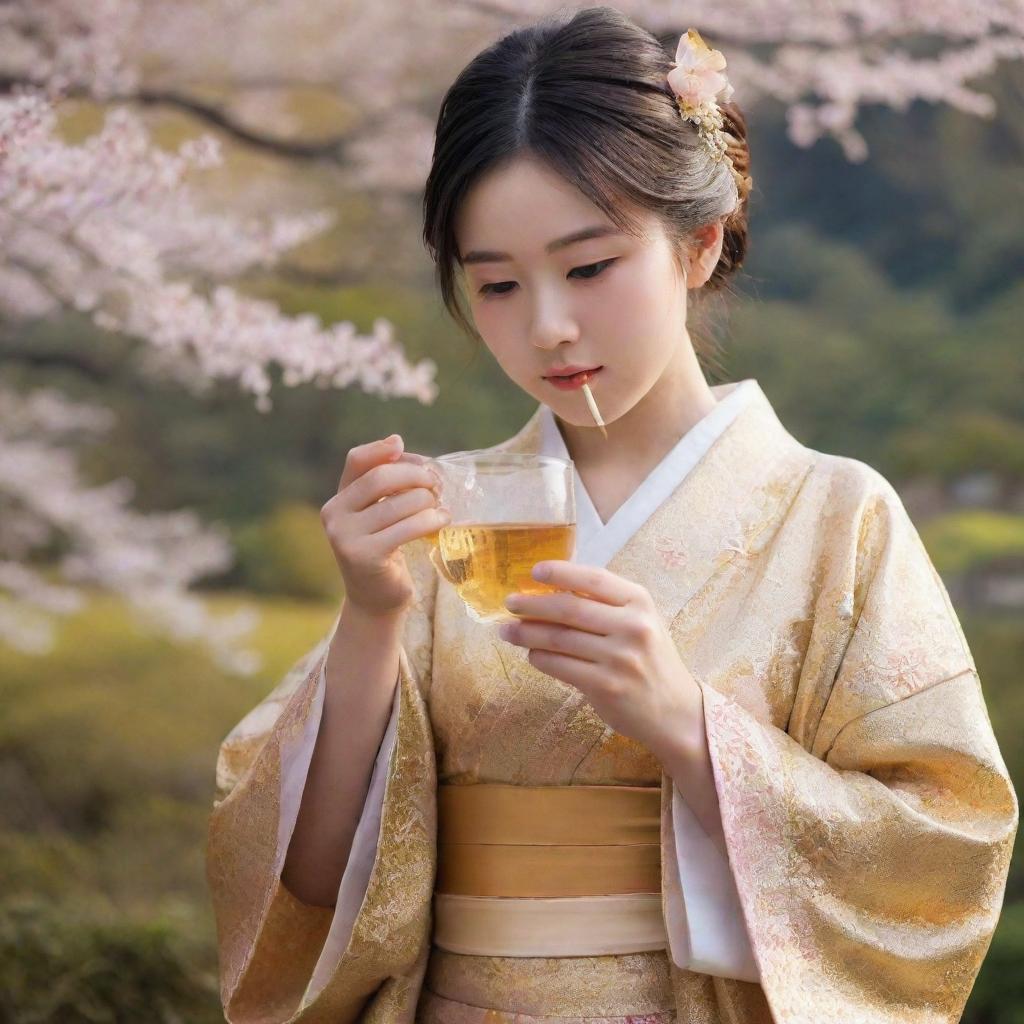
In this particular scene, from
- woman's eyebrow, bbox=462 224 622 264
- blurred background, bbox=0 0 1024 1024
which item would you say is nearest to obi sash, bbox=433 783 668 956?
woman's eyebrow, bbox=462 224 622 264

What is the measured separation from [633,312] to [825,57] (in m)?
3.35

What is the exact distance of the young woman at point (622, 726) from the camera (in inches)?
71.3

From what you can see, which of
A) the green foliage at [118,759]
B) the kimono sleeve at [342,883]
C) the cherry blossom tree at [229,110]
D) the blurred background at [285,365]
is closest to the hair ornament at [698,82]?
the kimono sleeve at [342,883]

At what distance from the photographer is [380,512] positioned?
69.7 inches

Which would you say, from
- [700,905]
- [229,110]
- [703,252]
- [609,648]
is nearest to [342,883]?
[700,905]

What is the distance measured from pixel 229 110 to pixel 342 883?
387cm

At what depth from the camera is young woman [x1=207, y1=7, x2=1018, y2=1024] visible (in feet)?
5.94

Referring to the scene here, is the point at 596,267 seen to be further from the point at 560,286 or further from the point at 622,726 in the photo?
the point at 622,726

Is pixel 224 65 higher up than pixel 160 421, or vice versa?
pixel 224 65

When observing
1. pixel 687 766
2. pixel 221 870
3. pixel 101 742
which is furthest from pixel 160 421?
pixel 687 766

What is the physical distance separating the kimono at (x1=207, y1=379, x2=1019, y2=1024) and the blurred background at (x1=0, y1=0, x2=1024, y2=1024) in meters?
2.58

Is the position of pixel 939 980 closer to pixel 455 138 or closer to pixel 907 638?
pixel 907 638

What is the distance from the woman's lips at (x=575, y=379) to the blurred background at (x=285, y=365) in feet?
A: 8.87

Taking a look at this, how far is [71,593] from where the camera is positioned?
5.18m
